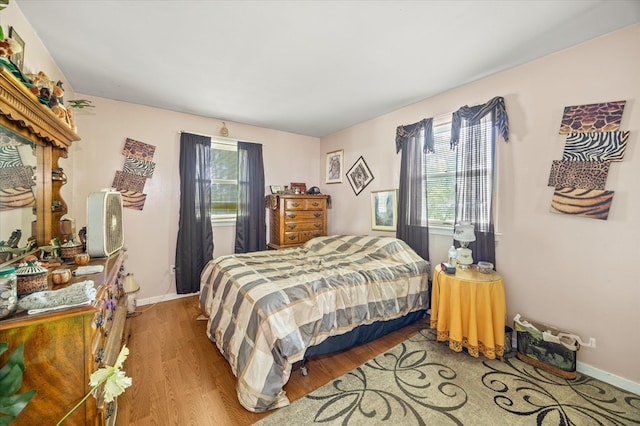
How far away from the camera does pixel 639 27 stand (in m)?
1.67

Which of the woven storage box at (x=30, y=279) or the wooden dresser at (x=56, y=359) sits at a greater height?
the woven storage box at (x=30, y=279)

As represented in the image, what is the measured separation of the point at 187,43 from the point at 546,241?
3.31 meters

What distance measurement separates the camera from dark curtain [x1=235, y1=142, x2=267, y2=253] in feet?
12.4

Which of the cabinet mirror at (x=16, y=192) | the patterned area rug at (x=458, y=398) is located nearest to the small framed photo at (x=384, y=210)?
the patterned area rug at (x=458, y=398)

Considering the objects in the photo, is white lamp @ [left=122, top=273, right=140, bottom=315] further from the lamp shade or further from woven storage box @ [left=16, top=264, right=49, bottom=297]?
the lamp shade

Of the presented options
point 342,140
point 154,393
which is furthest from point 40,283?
point 342,140

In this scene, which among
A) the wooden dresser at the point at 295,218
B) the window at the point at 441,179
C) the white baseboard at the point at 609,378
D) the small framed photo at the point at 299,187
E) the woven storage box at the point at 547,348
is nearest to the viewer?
the white baseboard at the point at 609,378

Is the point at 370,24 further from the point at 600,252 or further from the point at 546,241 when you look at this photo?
the point at 600,252

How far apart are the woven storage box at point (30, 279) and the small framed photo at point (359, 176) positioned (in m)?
3.31

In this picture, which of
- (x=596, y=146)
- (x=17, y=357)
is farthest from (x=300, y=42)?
(x=596, y=146)

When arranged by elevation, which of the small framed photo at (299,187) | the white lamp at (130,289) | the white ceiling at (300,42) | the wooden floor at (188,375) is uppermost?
the white ceiling at (300,42)

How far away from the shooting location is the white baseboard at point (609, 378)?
1697 mm

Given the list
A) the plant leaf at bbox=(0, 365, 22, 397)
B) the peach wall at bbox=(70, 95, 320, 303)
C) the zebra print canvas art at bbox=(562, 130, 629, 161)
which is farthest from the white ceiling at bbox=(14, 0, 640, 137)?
the plant leaf at bbox=(0, 365, 22, 397)

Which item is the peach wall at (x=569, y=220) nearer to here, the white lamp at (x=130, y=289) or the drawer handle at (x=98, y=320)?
the drawer handle at (x=98, y=320)
